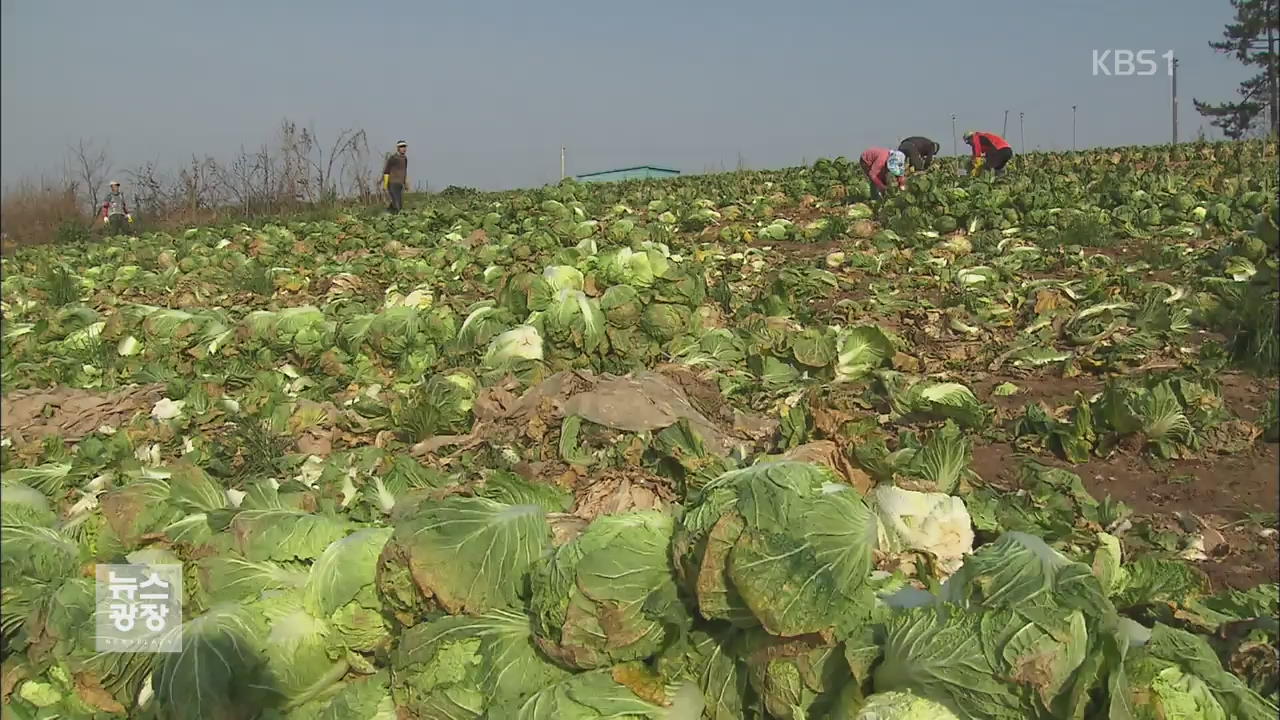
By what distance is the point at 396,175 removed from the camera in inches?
826

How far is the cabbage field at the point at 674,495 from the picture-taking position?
2705 millimetres

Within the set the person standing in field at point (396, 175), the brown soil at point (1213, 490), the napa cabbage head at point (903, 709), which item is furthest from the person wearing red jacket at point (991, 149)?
the napa cabbage head at point (903, 709)

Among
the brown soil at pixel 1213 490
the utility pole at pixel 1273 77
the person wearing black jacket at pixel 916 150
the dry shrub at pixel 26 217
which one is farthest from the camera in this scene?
the person wearing black jacket at pixel 916 150

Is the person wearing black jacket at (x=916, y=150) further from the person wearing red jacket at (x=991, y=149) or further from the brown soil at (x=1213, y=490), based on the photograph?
the brown soil at (x=1213, y=490)

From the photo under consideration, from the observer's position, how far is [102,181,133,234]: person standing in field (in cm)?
2173

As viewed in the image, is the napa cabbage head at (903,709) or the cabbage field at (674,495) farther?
the cabbage field at (674,495)

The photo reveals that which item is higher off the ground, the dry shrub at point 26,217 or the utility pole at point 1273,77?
the utility pole at point 1273,77

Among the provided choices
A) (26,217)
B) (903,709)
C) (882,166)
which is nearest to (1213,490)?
(903,709)

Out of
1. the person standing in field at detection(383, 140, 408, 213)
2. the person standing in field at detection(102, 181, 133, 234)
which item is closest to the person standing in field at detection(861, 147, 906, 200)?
the person standing in field at detection(383, 140, 408, 213)

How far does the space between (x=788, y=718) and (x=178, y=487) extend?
3.15 m

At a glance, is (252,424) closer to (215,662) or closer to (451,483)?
(451,483)

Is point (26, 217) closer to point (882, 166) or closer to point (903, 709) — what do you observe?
point (903, 709)

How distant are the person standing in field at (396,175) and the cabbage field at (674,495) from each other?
38.8 feet

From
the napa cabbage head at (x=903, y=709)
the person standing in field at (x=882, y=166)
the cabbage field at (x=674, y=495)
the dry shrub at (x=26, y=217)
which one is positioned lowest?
the napa cabbage head at (x=903, y=709)
